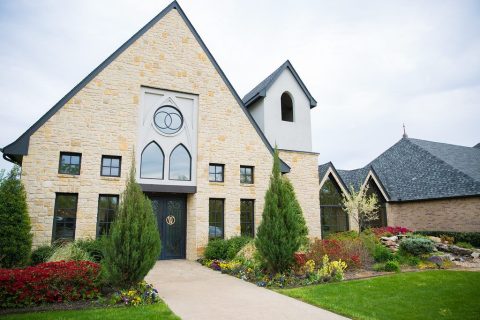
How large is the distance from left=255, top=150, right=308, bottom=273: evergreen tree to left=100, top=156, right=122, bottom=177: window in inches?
260

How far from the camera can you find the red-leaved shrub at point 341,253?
1055 cm

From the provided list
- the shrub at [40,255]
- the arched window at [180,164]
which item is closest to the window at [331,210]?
the arched window at [180,164]

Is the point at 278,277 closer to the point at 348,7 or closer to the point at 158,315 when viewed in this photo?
the point at 158,315

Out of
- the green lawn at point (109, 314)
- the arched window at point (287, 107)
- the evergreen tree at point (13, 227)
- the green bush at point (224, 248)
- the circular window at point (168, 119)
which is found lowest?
the green lawn at point (109, 314)

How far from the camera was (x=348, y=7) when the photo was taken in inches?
474

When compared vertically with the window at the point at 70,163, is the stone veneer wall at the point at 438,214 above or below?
below

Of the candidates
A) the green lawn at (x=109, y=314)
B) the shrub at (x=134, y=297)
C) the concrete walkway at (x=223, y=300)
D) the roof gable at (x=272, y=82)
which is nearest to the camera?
the green lawn at (x=109, y=314)

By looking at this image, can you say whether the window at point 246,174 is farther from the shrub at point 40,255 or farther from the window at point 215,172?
the shrub at point 40,255

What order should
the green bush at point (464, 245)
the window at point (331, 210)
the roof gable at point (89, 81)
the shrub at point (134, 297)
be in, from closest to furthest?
the shrub at point (134, 297) → the roof gable at point (89, 81) → the green bush at point (464, 245) → the window at point (331, 210)

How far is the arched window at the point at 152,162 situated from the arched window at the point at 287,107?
891 cm

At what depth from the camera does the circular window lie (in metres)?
13.8

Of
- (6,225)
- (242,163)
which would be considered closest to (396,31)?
(242,163)

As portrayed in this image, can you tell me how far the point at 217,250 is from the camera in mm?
12633

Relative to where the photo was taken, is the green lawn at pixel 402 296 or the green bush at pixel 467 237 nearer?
the green lawn at pixel 402 296
